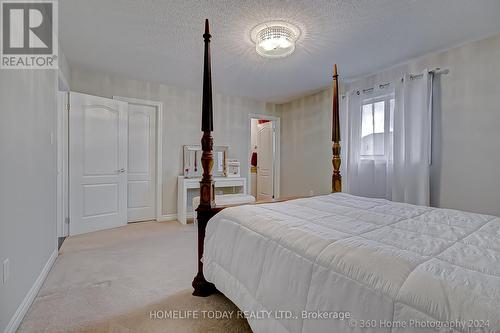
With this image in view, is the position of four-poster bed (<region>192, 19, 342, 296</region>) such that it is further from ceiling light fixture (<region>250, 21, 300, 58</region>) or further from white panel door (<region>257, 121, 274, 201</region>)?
white panel door (<region>257, 121, 274, 201</region>)

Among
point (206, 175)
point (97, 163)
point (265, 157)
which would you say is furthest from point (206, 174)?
point (265, 157)

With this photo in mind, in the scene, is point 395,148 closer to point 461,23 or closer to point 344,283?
point 461,23

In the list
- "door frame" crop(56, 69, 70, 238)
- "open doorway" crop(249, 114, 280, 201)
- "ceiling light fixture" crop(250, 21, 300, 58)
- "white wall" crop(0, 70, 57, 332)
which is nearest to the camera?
"white wall" crop(0, 70, 57, 332)

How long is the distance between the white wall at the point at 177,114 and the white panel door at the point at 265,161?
65 cm

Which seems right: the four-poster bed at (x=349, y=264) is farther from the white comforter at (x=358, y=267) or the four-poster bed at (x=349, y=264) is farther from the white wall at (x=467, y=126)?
the white wall at (x=467, y=126)

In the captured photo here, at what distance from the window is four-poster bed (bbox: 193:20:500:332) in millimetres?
1989

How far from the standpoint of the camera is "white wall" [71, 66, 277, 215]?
3.79m

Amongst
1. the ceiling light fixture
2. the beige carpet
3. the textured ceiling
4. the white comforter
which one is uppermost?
the textured ceiling

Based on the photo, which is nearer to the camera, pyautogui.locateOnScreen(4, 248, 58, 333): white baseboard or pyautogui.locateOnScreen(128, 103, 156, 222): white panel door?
pyautogui.locateOnScreen(4, 248, 58, 333): white baseboard

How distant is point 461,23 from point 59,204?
4.91m

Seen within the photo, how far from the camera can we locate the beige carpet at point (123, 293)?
154cm

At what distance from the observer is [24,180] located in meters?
1.69

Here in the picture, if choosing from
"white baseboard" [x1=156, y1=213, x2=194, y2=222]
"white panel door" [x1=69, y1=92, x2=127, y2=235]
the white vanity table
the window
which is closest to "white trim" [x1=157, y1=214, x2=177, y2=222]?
"white baseboard" [x1=156, y1=213, x2=194, y2=222]

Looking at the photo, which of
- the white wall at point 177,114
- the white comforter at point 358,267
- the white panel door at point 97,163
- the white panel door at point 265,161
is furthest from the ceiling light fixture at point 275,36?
the white panel door at point 265,161
